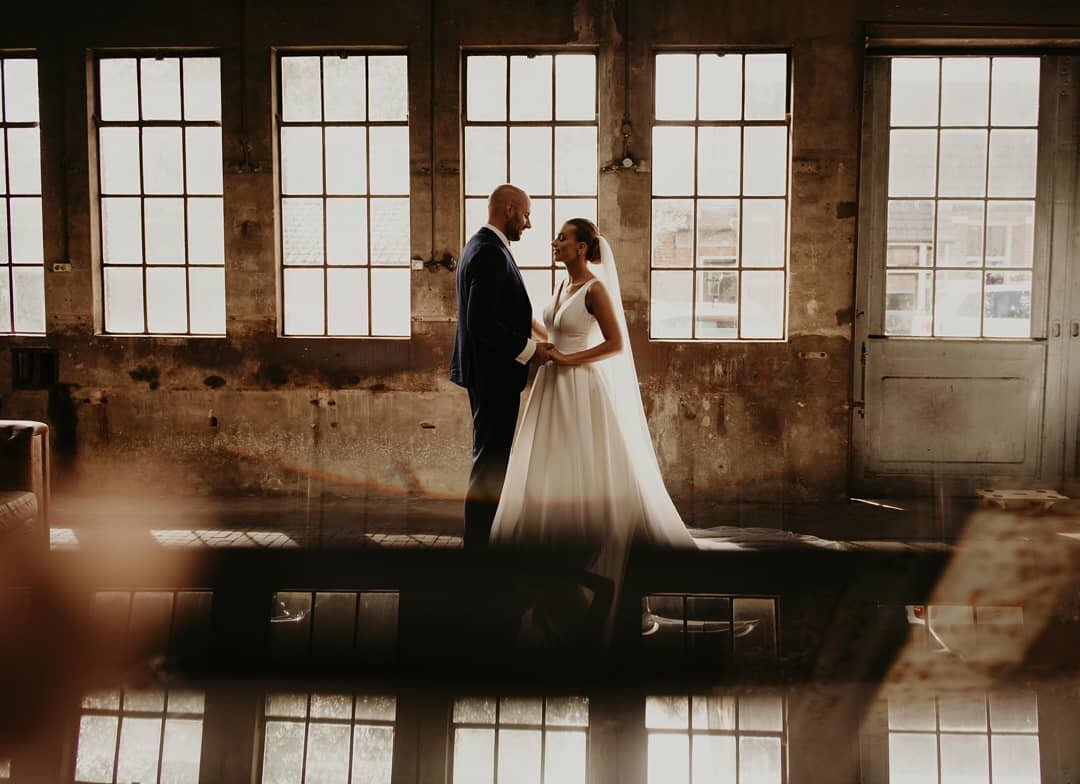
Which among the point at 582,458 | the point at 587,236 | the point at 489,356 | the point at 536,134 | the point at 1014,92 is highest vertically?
the point at 1014,92

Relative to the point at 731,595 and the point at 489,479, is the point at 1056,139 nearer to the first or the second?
the point at 731,595

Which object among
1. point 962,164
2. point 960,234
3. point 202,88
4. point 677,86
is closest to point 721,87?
point 677,86

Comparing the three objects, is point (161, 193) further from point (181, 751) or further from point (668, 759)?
point (668, 759)

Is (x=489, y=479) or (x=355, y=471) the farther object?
(x=355, y=471)

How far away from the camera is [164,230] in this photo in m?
5.70

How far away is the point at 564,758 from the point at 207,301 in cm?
451

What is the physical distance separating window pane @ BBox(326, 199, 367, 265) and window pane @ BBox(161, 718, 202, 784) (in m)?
3.72

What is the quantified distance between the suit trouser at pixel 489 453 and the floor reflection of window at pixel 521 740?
3.92 feet

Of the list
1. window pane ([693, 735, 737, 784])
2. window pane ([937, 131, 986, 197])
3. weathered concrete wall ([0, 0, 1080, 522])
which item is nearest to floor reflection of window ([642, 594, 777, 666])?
window pane ([693, 735, 737, 784])

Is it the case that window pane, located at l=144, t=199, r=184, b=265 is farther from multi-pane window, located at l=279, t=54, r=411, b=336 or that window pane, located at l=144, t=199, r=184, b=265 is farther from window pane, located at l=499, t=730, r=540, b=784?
window pane, located at l=499, t=730, r=540, b=784

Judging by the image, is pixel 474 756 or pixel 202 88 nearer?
pixel 474 756

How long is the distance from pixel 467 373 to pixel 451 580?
970mm

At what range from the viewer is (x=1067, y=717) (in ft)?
8.22

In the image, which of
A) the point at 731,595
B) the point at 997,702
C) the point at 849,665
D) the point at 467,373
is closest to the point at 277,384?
the point at 467,373
